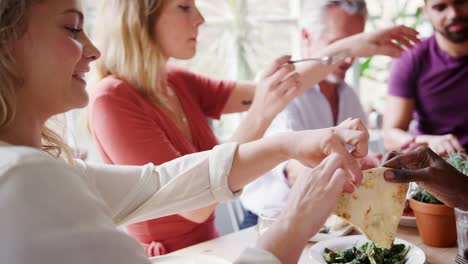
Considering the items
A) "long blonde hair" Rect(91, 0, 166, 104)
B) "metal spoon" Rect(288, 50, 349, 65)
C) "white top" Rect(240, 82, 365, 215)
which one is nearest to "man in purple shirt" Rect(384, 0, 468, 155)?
"white top" Rect(240, 82, 365, 215)

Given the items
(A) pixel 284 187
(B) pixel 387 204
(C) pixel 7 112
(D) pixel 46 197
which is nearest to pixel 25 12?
(C) pixel 7 112

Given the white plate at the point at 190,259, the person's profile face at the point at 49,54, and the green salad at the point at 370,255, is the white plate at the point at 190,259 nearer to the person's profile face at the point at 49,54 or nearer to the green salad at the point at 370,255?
the green salad at the point at 370,255

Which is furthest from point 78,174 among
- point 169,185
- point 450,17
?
point 450,17

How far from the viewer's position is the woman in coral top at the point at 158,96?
146 centimetres

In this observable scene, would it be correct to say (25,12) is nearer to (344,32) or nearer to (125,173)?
(125,173)

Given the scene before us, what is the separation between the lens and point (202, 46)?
2.91m

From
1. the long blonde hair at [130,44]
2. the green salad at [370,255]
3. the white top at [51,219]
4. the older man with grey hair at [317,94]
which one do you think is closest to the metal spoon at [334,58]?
the older man with grey hair at [317,94]

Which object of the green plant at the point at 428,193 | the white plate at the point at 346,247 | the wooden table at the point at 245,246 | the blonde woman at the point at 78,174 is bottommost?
the wooden table at the point at 245,246

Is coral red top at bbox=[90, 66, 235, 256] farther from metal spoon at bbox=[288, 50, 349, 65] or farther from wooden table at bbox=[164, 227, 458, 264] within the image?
metal spoon at bbox=[288, 50, 349, 65]

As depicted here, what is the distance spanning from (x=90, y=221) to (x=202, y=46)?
90.8 inches

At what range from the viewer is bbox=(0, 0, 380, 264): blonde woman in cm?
65

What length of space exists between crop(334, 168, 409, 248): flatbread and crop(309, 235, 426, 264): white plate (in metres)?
0.08

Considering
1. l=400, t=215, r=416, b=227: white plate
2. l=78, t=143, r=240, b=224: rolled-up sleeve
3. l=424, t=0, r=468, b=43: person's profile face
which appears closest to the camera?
l=78, t=143, r=240, b=224: rolled-up sleeve

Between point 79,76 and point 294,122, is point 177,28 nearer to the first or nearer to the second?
point 294,122
